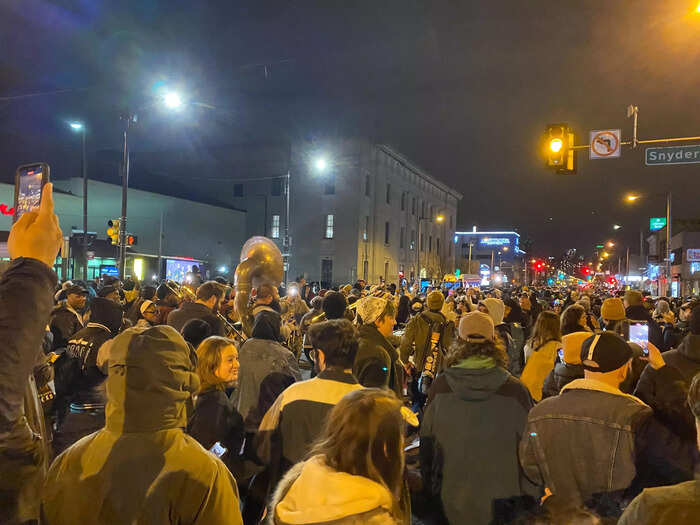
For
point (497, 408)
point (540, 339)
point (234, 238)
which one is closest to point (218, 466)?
point (497, 408)

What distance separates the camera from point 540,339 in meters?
5.84

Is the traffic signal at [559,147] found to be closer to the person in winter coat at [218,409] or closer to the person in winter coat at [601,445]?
the person in winter coat at [601,445]

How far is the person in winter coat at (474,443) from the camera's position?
3184 mm

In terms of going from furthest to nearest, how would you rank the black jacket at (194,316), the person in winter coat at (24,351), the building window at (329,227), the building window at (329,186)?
1. the building window at (329,227)
2. the building window at (329,186)
3. the black jacket at (194,316)
4. the person in winter coat at (24,351)

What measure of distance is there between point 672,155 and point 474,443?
472 inches

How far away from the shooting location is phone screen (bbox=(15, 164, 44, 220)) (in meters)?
2.80

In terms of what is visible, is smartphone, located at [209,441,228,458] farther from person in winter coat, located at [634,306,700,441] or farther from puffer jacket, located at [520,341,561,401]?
puffer jacket, located at [520,341,561,401]

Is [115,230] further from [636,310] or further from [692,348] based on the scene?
[692,348]

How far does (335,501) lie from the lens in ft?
6.23

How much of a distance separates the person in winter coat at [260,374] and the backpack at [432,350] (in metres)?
3.35

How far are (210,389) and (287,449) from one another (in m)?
0.91

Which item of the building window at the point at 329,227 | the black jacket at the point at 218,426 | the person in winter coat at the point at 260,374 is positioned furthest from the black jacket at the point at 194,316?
the building window at the point at 329,227

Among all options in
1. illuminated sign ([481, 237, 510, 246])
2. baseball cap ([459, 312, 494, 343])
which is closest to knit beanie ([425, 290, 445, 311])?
baseball cap ([459, 312, 494, 343])

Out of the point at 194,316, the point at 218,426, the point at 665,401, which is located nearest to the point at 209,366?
the point at 218,426
